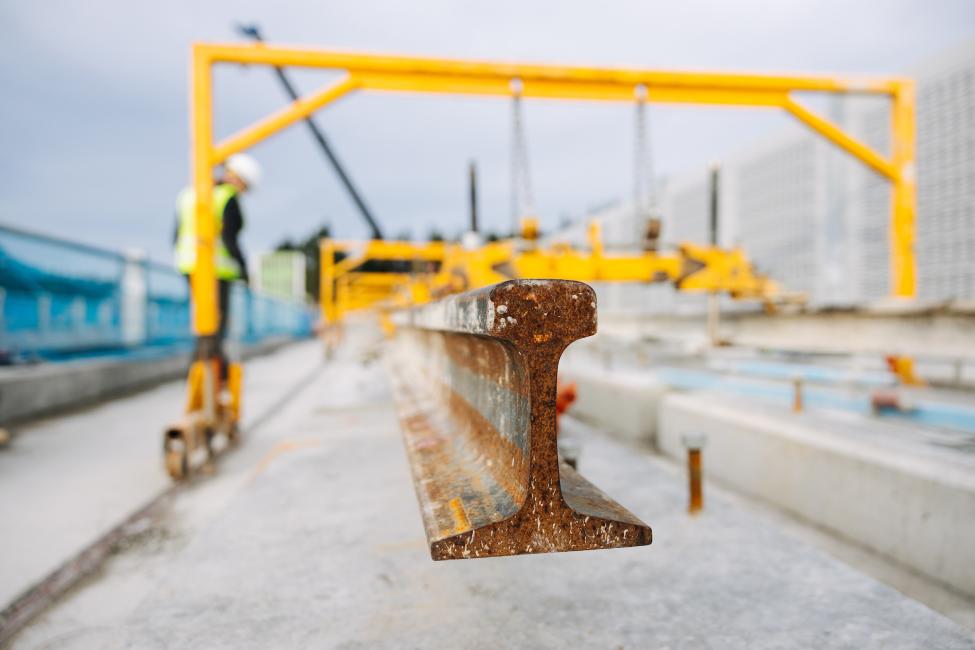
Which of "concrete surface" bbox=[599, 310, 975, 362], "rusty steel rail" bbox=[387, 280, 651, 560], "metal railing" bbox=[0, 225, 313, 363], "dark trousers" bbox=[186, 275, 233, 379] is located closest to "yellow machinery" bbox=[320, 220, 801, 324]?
"concrete surface" bbox=[599, 310, 975, 362]

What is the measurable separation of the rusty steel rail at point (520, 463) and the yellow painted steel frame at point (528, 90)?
3.22 metres

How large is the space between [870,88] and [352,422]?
225 inches

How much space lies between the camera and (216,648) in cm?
148

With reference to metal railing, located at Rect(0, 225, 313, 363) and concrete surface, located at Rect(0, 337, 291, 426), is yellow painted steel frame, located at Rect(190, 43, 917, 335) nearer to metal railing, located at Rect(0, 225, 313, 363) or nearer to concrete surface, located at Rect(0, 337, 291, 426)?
concrete surface, located at Rect(0, 337, 291, 426)

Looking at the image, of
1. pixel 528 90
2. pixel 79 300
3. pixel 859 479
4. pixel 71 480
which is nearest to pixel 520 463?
pixel 859 479

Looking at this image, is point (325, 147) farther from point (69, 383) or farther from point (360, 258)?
point (360, 258)

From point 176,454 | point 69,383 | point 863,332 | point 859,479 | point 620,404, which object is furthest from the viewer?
point 69,383

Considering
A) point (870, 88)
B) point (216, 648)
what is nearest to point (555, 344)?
point (216, 648)

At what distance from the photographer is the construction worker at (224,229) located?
4.03m

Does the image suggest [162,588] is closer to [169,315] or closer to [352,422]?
[352,422]

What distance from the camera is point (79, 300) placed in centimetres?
Answer: 691

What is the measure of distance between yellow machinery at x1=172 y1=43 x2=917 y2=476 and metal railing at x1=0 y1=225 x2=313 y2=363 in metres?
2.99

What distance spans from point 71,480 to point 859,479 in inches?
167

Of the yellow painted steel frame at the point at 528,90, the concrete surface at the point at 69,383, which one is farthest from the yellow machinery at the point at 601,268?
the concrete surface at the point at 69,383
